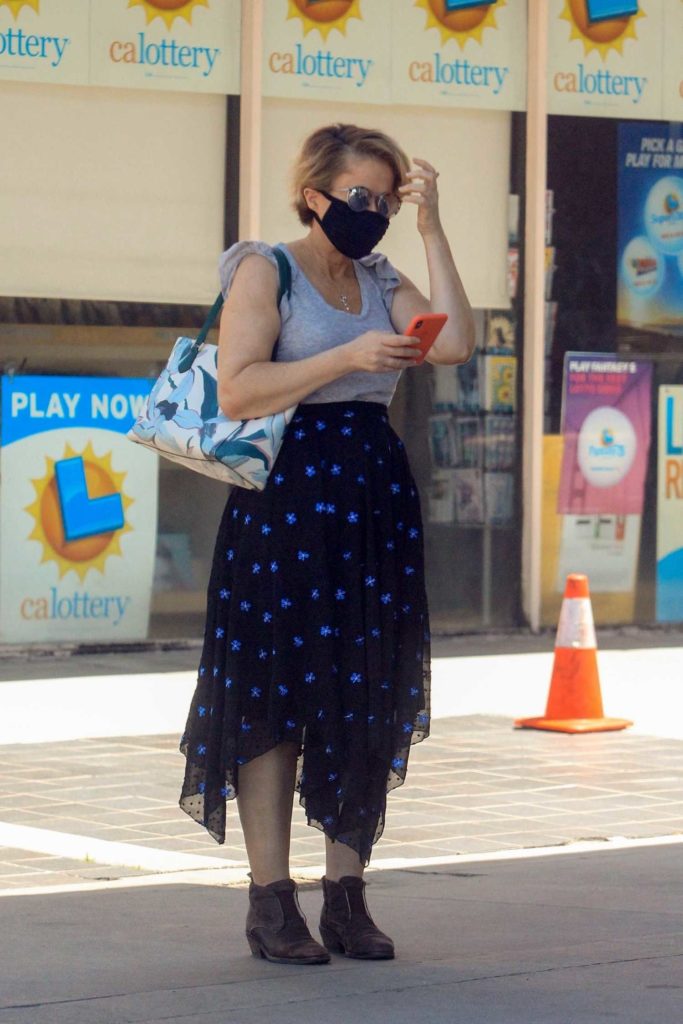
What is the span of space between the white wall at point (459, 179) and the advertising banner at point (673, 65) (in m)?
1.06

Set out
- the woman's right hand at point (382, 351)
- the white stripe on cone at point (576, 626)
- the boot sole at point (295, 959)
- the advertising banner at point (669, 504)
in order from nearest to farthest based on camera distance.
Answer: the woman's right hand at point (382, 351) < the boot sole at point (295, 959) < the white stripe on cone at point (576, 626) < the advertising banner at point (669, 504)

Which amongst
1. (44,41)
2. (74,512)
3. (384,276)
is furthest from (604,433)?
(384,276)

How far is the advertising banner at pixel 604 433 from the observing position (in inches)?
492

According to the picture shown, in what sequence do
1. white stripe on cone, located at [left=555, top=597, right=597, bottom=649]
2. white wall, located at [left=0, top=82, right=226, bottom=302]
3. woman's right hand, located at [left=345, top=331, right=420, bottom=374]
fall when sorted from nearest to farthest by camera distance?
woman's right hand, located at [left=345, top=331, right=420, bottom=374]
white stripe on cone, located at [left=555, top=597, right=597, bottom=649]
white wall, located at [left=0, top=82, right=226, bottom=302]

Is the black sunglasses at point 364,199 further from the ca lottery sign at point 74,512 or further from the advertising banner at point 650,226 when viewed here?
the advertising banner at point 650,226

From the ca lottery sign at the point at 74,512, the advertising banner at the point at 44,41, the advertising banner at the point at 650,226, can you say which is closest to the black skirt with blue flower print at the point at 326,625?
the ca lottery sign at the point at 74,512

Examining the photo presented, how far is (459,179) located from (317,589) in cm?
777

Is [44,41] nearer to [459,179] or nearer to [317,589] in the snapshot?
[459,179]

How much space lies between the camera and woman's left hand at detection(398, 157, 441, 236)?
4891 mm

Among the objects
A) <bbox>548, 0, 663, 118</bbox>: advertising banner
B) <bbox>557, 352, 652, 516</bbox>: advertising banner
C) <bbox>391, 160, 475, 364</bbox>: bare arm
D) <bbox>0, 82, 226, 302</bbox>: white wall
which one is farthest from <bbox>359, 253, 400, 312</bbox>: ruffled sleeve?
<bbox>548, 0, 663, 118</bbox>: advertising banner

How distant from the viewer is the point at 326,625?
4.77 metres

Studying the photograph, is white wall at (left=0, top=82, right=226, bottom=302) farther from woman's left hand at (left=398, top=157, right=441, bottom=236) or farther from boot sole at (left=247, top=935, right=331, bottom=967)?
boot sole at (left=247, top=935, right=331, bottom=967)

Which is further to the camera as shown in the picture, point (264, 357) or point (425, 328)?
point (264, 357)

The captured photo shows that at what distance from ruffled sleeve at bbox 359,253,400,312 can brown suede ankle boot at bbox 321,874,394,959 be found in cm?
139
